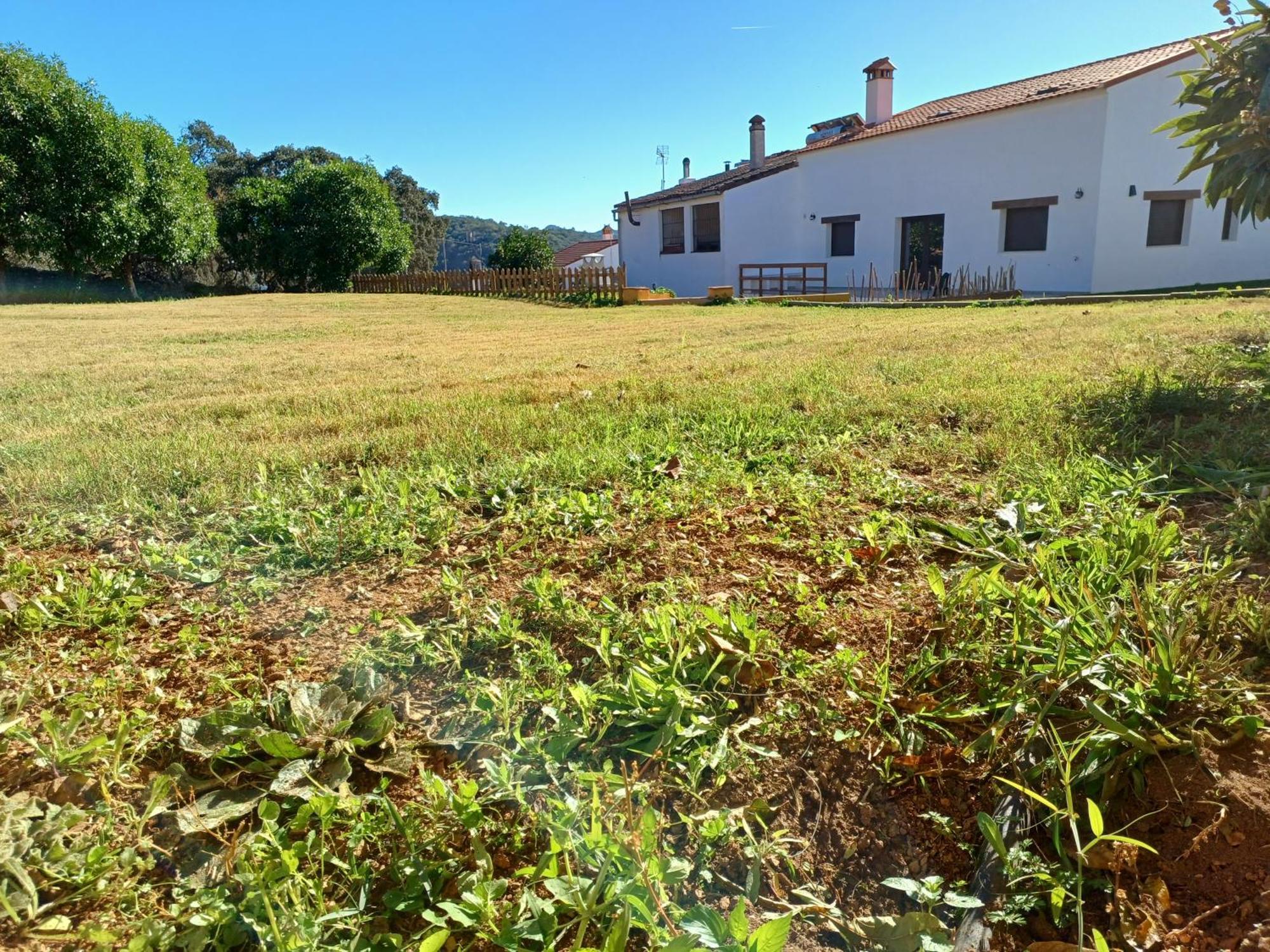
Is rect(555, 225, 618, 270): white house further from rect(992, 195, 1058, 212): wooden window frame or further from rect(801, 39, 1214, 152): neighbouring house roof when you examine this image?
rect(992, 195, 1058, 212): wooden window frame

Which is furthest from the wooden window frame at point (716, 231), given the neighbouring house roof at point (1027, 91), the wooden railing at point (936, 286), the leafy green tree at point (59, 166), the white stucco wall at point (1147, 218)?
the leafy green tree at point (59, 166)

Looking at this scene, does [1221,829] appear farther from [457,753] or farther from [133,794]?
[133,794]

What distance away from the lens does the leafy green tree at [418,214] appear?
2361 inches

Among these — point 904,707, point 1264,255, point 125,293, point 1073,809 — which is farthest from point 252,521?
point 125,293

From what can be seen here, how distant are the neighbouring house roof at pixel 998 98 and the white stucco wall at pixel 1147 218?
603 mm

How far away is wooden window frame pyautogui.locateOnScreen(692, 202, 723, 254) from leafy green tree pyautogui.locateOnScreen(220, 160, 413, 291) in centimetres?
1453

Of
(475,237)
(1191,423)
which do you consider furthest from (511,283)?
(475,237)

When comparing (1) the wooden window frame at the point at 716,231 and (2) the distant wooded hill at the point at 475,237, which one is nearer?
(1) the wooden window frame at the point at 716,231

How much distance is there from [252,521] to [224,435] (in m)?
1.75

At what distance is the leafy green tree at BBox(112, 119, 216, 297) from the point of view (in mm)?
27422

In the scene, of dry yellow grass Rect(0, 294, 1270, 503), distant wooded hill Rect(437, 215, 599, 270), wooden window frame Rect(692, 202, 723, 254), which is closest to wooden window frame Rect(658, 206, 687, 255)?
wooden window frame Rect(692, 202, 723, 254)

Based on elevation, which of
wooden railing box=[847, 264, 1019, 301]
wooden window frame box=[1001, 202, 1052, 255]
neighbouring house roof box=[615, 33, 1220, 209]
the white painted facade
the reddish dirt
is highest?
neighbouring house roof box=[615, 33, 1220, 209]

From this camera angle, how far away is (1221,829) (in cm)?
134

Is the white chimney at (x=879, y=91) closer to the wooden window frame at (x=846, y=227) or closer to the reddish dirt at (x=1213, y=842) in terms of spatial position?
the wooden window frame at (x=846, y=227)
